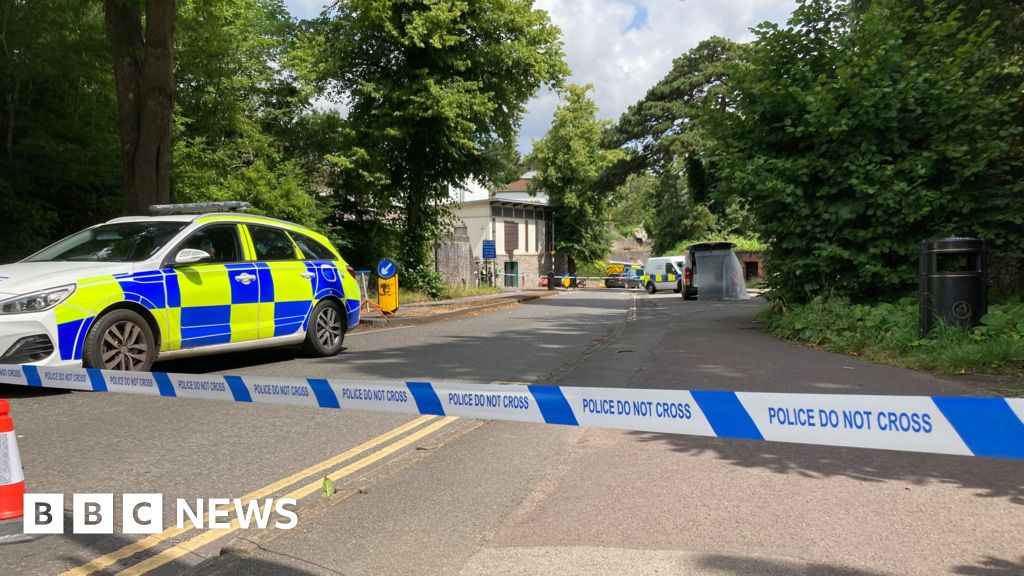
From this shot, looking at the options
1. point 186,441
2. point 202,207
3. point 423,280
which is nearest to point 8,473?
point 186,441

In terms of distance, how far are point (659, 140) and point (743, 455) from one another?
4125cm

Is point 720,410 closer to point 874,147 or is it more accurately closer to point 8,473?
point 8,473

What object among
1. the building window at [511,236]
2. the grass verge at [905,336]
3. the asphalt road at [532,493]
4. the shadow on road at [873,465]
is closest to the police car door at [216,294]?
the asphalt road at [532,493]

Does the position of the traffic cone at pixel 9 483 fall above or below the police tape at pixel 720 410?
below

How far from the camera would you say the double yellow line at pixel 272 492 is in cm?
336

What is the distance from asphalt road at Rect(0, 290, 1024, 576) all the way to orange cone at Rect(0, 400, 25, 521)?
0.19 m

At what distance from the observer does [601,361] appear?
9.53 meters

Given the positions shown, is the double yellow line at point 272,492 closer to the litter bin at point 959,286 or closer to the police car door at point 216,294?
the police car door at point 216,294

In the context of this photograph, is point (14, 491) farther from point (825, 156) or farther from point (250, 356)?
point (825, 156)

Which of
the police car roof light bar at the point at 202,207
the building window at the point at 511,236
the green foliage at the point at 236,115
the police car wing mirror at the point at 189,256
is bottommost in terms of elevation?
the police car wing mirror at the point at 189,256

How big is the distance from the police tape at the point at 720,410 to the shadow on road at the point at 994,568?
3.06ft

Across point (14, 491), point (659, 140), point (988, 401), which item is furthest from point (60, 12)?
point (659, 140)

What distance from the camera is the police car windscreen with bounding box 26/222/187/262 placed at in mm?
7672

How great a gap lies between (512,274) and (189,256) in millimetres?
44792
